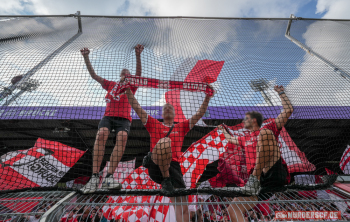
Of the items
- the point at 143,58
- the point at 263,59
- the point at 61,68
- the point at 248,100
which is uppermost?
the point at 263,59

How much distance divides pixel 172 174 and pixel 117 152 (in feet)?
2.23

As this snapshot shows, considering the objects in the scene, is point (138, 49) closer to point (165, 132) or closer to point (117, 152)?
point (165, 132)

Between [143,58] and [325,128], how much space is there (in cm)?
407

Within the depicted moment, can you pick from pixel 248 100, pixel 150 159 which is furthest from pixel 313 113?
pixel 150 159

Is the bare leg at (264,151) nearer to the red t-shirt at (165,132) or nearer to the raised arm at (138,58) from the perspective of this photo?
the red t-shirt at (165,132)

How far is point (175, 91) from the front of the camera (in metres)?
2.67

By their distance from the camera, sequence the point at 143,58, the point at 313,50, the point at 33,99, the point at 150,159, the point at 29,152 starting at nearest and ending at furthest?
the point at 150,159 < the point at 33,99 < the point at 143,58 < the point at 29,152 < the point at 313,50

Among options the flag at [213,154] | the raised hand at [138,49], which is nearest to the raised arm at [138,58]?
the raised hand at [138,49]

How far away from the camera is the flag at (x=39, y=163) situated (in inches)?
102

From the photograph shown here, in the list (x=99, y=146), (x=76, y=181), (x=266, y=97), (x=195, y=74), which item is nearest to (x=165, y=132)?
(x=99, y=146)

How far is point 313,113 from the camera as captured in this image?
255 cm

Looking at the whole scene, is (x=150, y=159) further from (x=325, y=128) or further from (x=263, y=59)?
(x=325, y=128)

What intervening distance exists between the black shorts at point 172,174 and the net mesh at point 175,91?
0.01 metres

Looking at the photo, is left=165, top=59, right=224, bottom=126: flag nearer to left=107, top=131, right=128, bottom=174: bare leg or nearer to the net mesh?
the net mesh
